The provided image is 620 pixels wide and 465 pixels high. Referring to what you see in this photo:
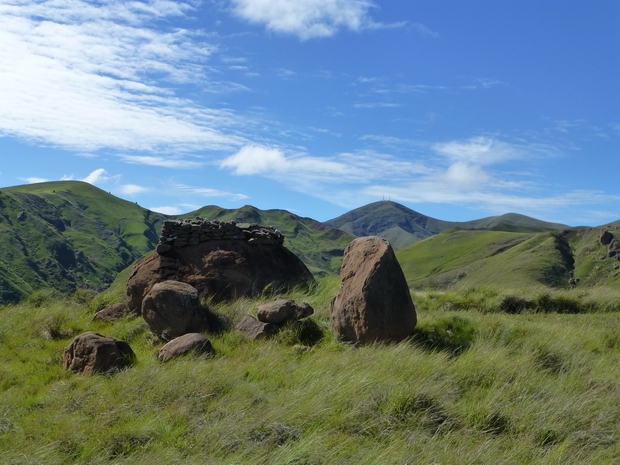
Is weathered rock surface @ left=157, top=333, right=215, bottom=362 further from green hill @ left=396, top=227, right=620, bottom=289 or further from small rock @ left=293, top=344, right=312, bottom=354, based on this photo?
green hill @ left=396, top=227, right=620, bottom=289

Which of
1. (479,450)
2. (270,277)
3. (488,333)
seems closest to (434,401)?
(479,450)

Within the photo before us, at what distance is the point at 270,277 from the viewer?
1460 cm

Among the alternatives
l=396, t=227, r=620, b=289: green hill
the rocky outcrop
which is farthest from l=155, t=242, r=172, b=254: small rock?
the rocky outcrop

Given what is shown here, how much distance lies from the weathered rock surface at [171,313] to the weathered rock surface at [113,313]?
2.76m

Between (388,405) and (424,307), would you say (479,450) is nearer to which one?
(388,405)

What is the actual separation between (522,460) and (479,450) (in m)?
0.47

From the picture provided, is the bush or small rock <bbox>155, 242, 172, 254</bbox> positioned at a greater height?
small rock <bbox>155, 242, 172, 254</bbox>

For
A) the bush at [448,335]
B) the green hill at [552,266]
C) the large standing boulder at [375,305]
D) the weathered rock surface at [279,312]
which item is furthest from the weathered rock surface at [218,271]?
the green hill at [552,266]

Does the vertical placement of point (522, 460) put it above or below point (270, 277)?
below

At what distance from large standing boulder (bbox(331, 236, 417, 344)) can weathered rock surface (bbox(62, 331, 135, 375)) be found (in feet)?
14.2

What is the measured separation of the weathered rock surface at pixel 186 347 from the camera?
9.18m

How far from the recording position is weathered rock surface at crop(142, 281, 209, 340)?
11008 mm

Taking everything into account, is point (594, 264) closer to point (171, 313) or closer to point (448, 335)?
point (448, 335)

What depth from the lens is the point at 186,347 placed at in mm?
9258
